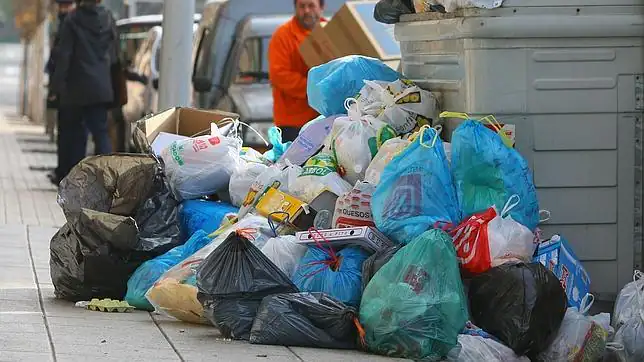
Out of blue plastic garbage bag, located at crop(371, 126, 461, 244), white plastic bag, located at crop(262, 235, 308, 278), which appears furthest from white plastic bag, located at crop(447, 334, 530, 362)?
white plastic bag, located at crop(262, 235, 308, 278)

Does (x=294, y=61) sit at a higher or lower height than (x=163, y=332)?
higher

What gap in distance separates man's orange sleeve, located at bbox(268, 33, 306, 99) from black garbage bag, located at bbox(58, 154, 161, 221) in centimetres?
292

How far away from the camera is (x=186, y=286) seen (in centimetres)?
635

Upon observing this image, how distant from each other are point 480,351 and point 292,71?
5.12 meters

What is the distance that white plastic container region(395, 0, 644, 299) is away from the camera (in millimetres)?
6324

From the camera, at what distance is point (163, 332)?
6.19 meters

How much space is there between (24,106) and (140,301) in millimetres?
35568

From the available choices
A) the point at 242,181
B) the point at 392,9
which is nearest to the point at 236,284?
the point at 242,181

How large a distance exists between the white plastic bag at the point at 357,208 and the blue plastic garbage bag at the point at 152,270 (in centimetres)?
85

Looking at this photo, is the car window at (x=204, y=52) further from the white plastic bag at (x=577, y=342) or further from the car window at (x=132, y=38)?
the white plastic bag at (x=577, y=342)

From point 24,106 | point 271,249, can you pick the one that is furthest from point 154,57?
point 24,106

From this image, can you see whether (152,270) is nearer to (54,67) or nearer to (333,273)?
(333,273)

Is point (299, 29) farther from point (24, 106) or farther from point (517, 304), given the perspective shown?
point (24, 106)

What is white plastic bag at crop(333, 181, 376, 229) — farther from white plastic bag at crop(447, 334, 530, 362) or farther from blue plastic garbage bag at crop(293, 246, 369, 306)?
white plastic bag at crop(447, 334, 530, 362)
